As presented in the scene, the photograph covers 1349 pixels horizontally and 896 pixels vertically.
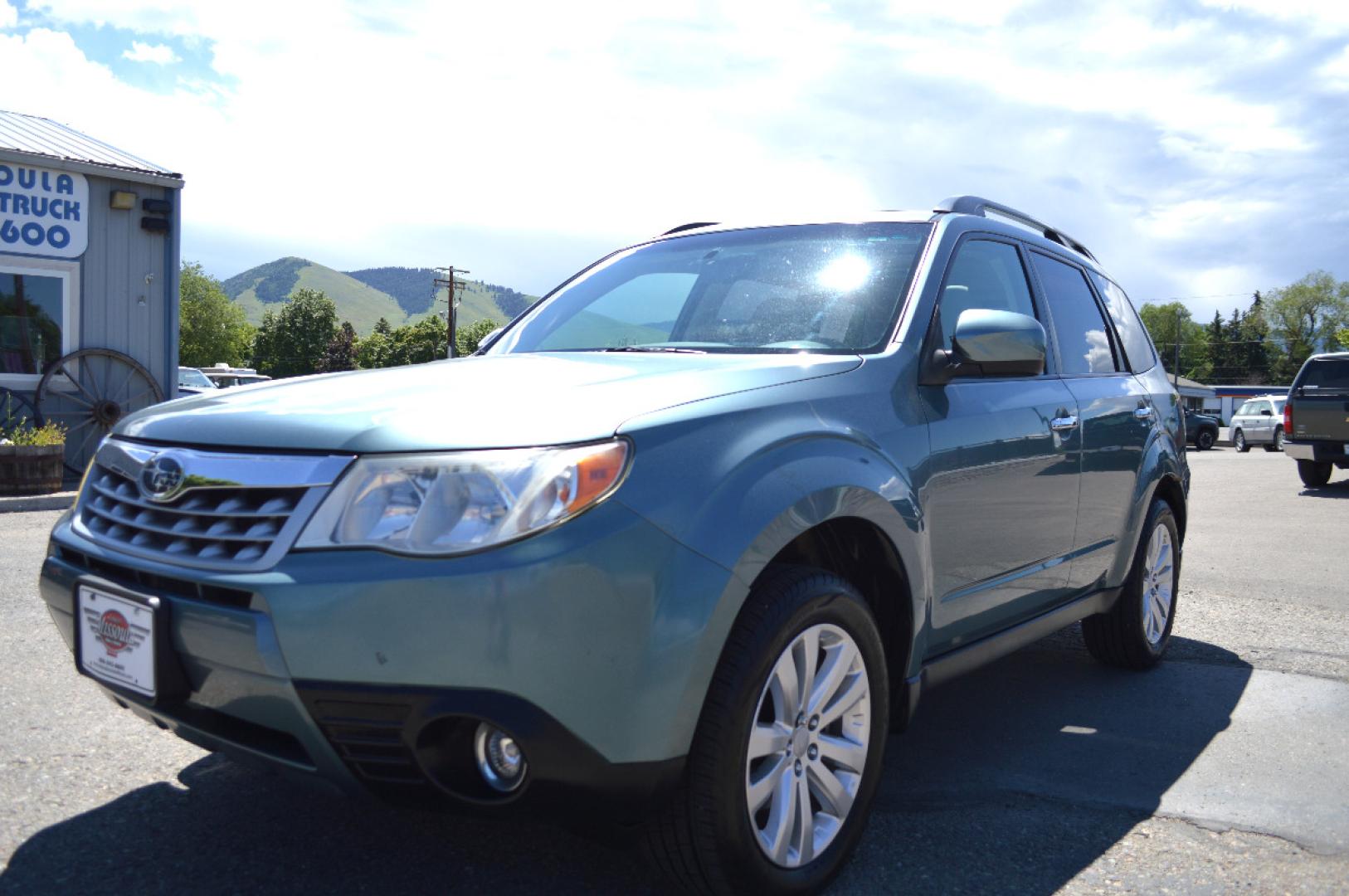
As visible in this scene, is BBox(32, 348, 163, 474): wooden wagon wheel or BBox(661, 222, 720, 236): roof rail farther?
BBox(32, 348, 163, 474): wooden wagon wheel

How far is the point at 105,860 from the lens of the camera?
2.55 meters

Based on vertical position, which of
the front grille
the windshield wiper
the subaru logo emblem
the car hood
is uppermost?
the windshield wiper

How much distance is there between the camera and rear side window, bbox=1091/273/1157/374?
4.70 metres

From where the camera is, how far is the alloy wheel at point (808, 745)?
92.3 inches

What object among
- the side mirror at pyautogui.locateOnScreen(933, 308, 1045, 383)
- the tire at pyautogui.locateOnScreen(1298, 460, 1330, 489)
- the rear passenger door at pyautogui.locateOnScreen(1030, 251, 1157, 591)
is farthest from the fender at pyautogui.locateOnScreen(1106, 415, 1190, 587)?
the tire at pyautogui.locateOnScreen(1298, 460, 1330, 489)

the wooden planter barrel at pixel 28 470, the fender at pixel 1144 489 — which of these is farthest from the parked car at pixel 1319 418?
the wooden planter barrel at pixel 28 470

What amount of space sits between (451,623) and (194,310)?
12702cm

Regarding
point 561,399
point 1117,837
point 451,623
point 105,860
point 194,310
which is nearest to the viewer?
point 451,623

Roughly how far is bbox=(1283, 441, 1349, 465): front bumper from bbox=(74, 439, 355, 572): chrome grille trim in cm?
1638

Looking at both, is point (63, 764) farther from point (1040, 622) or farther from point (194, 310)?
point (194, 310)

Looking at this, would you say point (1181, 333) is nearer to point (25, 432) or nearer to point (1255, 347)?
point (1255, 347)

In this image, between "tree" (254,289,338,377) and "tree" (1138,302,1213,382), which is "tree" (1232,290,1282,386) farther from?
"tree" (254,289,338,377)

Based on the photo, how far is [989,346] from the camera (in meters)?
3.00

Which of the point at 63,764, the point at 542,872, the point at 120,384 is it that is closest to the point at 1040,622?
the point at 542,872
